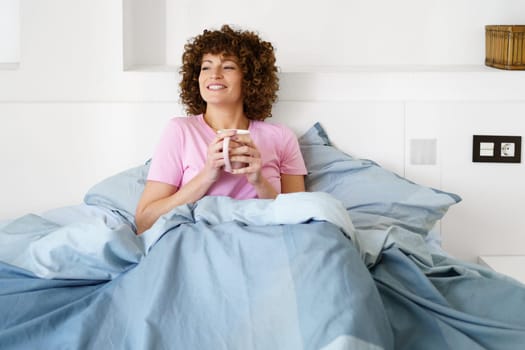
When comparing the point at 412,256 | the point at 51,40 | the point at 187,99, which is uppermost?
the point at 51,40

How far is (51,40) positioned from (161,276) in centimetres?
118

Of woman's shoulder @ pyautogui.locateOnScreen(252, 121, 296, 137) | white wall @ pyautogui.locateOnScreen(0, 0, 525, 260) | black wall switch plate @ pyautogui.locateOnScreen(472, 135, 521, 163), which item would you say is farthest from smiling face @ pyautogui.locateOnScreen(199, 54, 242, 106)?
black wall switch plate @ pyautogui.locateOnScreen(472, 135, 521, 163)

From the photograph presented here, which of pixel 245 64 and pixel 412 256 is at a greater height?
pixel 245 64

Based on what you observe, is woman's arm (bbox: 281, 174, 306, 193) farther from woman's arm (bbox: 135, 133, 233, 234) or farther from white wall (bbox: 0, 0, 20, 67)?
white wall (bbox: 0, 0, 20, 67)

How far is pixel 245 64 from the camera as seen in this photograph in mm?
2299

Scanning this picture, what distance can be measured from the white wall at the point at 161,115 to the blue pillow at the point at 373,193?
5.4 inches

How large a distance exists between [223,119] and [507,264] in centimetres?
94

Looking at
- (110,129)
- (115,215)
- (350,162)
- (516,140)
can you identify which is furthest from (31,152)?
(516,140)

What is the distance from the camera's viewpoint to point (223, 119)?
2.31 meters

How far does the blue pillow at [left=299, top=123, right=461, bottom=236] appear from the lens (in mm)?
2197

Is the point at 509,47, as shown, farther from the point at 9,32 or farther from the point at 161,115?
the point at 9,32

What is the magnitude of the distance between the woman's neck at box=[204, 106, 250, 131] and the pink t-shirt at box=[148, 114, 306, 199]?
0.06ft

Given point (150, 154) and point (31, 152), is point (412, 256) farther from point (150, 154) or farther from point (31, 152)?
point (31, 152)

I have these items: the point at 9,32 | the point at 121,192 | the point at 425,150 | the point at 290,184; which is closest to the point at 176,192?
the point at 121,192
